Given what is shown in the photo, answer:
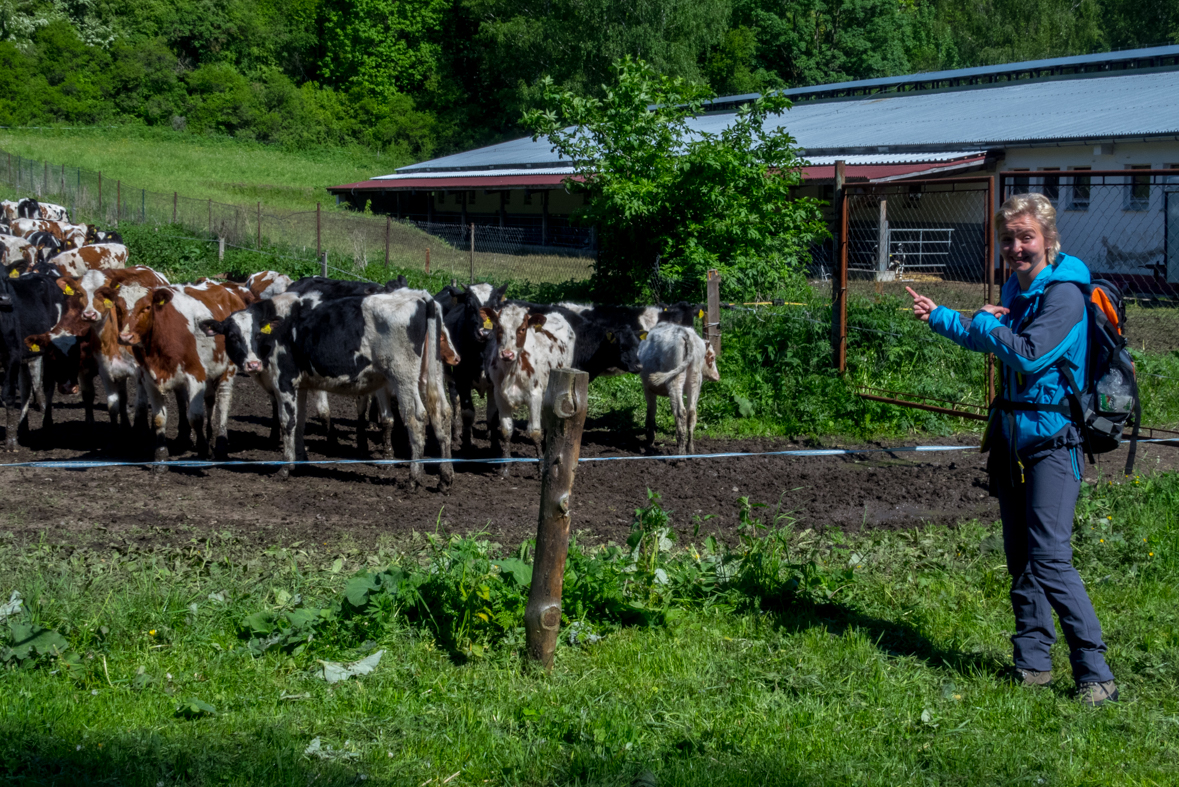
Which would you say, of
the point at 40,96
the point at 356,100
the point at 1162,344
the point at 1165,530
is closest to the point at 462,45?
the point at 356,100

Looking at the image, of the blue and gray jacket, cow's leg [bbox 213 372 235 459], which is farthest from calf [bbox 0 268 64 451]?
the blue and gray jacket

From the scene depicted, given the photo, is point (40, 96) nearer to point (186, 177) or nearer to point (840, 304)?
point (186, 177)

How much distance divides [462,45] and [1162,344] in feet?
211

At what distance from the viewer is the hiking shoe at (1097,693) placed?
448 cm

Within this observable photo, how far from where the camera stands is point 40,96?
61.7 meters

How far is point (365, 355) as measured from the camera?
970 centimetres

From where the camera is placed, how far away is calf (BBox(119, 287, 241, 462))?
9961mm

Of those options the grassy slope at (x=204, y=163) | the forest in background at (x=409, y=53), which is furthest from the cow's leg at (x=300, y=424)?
the forest in background at (x=409, y=53)

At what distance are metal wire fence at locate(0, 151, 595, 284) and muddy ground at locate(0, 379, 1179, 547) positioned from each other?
9.75m

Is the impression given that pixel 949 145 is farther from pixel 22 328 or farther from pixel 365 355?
pixel 22 328

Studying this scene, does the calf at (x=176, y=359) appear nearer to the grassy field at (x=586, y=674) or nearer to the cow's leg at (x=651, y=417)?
the grassy field at (x=586, y=674)

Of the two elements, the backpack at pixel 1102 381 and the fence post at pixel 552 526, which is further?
the fence post at pixel 552 526

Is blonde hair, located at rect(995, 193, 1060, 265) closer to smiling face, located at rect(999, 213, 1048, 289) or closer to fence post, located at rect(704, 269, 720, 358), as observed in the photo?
smiling face, located at rect(999, 213, 1048, 289)

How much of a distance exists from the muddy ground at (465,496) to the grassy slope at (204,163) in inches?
1417
